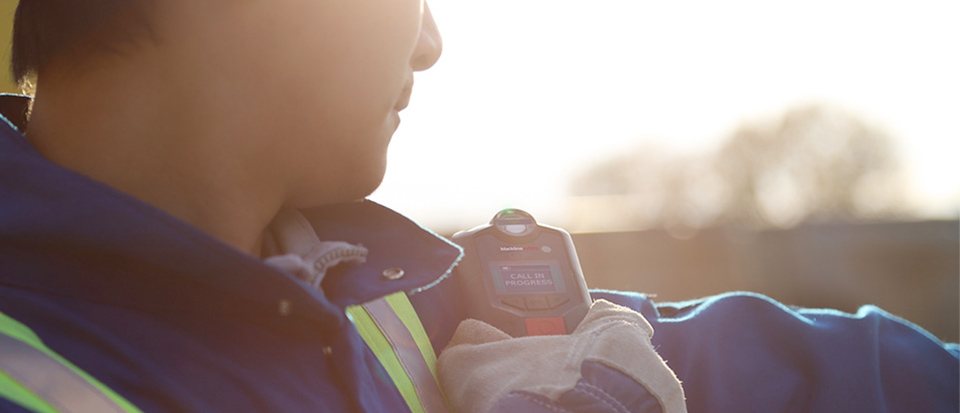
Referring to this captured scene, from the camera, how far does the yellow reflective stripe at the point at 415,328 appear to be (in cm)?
117

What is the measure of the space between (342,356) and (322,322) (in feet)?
0.18

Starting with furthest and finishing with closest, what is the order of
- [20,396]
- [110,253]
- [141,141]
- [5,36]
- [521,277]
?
[5,36]
[521,277]
[141,141]
[110,253]
[20,396]

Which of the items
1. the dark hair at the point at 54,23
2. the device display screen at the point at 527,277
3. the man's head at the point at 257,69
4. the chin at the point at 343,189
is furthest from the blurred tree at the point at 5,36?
the device display screen at the point at 527,277

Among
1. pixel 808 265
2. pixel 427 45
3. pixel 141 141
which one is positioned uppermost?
pixel 427 45

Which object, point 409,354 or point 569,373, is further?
point 409,354

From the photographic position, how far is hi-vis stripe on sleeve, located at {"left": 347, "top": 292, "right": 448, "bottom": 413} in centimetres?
109

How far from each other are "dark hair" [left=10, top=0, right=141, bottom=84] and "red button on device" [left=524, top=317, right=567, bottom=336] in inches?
29.0

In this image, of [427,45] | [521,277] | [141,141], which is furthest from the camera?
[521,277]

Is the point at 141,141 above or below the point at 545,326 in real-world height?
above

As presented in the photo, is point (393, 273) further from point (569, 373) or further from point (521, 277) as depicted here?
point (521, 277)

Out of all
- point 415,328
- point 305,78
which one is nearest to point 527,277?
point 415,328

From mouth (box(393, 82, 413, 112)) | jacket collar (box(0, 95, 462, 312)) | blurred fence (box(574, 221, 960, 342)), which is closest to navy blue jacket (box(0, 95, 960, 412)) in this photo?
jacket collar (box(0, 95, 462, 312))

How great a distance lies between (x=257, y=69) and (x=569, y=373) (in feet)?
1.80

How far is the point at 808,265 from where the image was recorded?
5430mm
